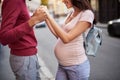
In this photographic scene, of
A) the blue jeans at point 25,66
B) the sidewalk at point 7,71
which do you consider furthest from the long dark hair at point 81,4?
the sidewalk at point 7,71

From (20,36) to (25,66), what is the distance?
12.9 inches

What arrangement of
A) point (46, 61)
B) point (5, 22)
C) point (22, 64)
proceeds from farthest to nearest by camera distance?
1. point (46, 61)
2. point (22, 64)
3. point (5, 22)

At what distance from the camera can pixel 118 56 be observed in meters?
11.3

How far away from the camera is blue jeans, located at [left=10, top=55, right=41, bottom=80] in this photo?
324 cm

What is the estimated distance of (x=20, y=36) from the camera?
120 inches

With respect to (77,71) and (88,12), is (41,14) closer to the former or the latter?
(88,12)

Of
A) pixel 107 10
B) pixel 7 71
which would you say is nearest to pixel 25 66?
pixel 7 71

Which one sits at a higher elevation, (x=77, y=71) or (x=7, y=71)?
(x=77, y=71)

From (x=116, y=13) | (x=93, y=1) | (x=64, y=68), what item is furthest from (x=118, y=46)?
(x=93, y=1)

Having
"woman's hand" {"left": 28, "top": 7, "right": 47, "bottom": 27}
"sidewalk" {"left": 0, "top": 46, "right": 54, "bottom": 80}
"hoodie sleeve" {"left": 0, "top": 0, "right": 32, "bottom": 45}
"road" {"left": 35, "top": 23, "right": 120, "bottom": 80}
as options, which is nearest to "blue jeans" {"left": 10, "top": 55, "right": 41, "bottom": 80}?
"hoodie sleeve" {"left": 0, "top": 0, "right": 32, "bottom": 45}

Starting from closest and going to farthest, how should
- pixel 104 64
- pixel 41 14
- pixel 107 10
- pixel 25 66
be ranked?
pixel 41 14 → pixel 25 66 → pixel 104 64 → pixel 107 10

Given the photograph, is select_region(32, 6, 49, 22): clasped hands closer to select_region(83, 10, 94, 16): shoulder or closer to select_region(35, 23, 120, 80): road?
select_region(83, 10, 94, 16): shoulder

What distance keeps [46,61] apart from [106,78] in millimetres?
3000

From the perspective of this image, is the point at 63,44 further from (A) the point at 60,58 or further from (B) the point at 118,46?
(B) the point at 118,46
